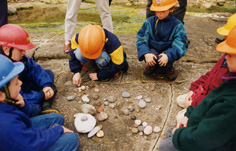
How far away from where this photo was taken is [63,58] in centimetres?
325

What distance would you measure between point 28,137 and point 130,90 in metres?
1.41

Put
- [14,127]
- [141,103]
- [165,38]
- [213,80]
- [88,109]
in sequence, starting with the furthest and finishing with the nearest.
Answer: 1. [165,38]
2. [141,103]
3. [88,109]
4. [213,80]
5. [14,127]

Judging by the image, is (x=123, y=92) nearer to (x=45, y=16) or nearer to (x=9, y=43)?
(x=9, y=43)

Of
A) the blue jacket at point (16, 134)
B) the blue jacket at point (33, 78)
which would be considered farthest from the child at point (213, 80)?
the blue jacket at point (33, 78)

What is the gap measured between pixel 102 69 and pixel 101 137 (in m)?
1.05

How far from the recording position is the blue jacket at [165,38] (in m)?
2.40

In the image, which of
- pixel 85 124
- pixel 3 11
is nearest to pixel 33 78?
pixel 85 124

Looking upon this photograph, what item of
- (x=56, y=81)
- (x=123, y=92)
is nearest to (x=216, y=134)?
(x=123, y=92)

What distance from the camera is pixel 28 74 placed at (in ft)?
7.18

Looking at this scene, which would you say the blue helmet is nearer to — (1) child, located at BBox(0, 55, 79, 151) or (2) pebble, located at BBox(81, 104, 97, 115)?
(1) child, located at BBox(0, 55, 79, 151)

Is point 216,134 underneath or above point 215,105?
underneath

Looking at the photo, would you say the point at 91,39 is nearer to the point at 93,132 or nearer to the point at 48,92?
the point at 48,92

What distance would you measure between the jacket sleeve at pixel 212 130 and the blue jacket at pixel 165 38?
123cm

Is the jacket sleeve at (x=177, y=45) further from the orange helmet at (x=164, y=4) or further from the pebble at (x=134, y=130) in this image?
the pebble at (x=134, y=130)
